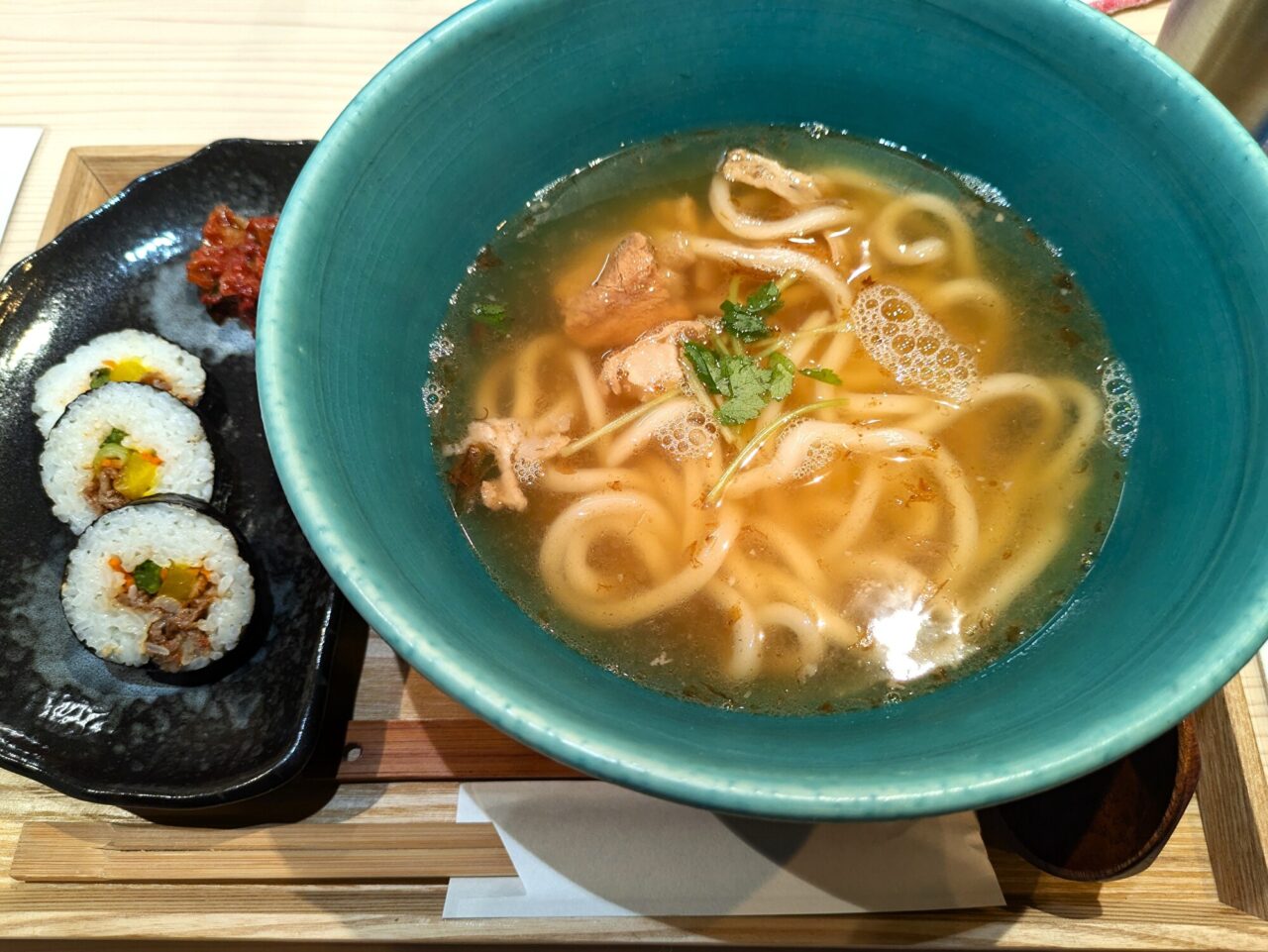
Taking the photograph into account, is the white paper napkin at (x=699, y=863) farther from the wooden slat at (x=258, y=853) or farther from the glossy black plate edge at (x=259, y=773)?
the glossy black plate edge at (x=259, y=773)

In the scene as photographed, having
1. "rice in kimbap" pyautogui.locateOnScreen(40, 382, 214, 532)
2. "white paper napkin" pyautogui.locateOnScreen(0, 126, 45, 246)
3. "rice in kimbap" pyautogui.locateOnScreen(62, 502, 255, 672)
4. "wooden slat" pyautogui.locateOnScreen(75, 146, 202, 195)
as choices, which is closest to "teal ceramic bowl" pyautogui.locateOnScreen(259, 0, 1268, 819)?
"rice in kimbap" pyautogui.locateOnScreen(62, 502, 255, 672)

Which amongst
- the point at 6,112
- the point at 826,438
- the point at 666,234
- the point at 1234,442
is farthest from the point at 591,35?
the point at 6,112

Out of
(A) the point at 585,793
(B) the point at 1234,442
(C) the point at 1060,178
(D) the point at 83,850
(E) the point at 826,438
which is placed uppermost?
(C) the point at 1060,178

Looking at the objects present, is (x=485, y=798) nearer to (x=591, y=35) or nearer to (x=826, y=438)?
(x=826, y=438)

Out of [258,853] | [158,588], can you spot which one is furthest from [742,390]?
[158,588]

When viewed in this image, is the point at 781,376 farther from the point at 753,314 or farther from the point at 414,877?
the point at 414,877
